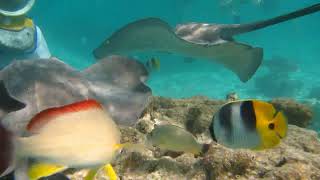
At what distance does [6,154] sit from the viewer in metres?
1.58

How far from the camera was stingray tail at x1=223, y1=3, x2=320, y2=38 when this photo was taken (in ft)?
13.6

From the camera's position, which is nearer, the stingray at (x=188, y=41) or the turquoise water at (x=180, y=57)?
the stingray at (x=188, y=41)

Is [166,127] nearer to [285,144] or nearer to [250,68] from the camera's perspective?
[285,144]

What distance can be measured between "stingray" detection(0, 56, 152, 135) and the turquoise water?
17.2 m

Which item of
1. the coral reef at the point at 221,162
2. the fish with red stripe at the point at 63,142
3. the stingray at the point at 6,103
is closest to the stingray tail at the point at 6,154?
→ the fish with red stripe at the point at 63,142

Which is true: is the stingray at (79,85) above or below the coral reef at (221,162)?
above

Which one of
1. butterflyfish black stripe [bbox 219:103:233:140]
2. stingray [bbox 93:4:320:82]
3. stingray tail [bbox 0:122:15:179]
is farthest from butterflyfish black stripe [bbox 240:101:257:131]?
stingray [bbox 93:4:320:82]

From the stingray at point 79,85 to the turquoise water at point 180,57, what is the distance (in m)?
17.2

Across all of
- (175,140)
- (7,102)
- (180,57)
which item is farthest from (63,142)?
(180,57)

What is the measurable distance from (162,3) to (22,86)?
139 feet

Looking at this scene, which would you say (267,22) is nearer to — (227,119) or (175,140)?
(175,140)

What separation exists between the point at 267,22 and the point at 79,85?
10.1 ft

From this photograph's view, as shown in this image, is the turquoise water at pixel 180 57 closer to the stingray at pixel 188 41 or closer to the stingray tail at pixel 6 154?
the stingray at pixel 188 41

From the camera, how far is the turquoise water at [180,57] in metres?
29.1
